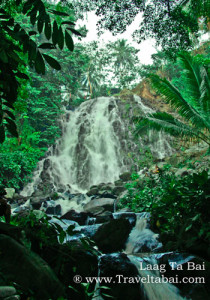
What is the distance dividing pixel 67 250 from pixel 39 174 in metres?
14.8

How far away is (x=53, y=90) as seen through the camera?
68.2ft

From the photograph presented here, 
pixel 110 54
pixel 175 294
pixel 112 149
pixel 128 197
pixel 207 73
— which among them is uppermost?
pixel 110 54

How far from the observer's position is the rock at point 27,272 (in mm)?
1438

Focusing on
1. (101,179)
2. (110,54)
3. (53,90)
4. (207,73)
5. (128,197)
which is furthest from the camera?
(110,54)

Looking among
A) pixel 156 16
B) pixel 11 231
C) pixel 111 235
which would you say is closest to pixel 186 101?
pixel 156 16

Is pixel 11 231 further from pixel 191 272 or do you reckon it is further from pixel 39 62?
pixel 191 272

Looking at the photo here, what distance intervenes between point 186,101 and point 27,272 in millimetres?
8095

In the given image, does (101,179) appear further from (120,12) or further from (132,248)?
(120,12)

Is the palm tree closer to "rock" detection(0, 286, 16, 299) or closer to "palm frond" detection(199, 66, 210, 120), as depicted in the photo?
"palm frond" detection(199, 66, 210, 120)

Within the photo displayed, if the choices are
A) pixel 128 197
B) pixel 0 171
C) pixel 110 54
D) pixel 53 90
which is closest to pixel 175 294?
pixel 128 197

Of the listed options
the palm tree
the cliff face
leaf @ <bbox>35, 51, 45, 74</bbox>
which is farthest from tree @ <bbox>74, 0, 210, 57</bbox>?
the cliff face

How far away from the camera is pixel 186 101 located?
840cm

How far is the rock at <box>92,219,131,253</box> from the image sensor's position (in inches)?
218

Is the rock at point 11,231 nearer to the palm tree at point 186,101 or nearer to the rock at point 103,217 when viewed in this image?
the rock at point 103,217
